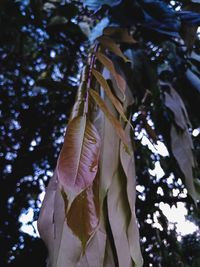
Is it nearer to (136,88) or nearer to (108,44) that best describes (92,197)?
(108,44)

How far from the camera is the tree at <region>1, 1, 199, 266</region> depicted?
49cm

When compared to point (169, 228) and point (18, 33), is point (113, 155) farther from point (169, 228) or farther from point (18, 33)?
point (18, 33)

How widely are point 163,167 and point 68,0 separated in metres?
0.72

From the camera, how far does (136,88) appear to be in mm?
778

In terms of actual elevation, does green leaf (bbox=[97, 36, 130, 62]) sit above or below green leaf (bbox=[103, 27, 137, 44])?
below

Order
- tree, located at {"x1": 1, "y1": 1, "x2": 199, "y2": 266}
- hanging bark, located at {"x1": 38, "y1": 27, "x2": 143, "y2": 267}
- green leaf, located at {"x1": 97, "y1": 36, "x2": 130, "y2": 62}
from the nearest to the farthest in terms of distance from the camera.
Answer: hanging bark, located at {"x1": 38, "y1": 27, "x2": 143, "y2": 267}
tree, located at {"x1": 1, "y1": 1, "x2": 199, "y2": 266}
green leaf, located at {"x1": 97, "y1": 36, "x2": 130, "y2": 62}

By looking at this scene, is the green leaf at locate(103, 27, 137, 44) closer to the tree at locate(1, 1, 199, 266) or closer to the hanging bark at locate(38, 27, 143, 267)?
the tree at locate(1, 1, 199, 266)

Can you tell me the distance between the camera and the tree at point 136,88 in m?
0.49

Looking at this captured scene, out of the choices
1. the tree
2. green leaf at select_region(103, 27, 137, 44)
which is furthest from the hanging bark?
green leaf at select_region(103, 27, 137, 44)

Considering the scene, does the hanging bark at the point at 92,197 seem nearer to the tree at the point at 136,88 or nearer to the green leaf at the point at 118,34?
the tree at the point at 136,88

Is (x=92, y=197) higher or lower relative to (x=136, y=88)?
lower

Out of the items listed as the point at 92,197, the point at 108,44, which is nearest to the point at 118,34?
the point at 108,44

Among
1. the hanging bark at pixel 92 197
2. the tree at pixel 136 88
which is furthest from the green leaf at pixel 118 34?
the hanging bark at pixel 92 197

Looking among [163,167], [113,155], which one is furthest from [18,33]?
[113,155]
